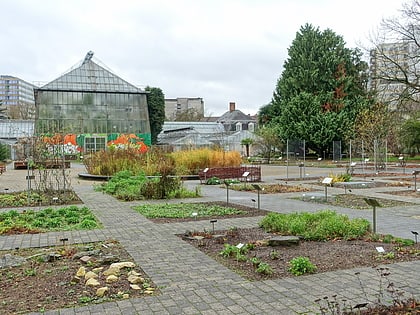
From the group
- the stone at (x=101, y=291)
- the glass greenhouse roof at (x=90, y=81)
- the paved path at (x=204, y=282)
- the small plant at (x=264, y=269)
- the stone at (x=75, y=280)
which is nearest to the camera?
the paved path at (x=204, y=282)

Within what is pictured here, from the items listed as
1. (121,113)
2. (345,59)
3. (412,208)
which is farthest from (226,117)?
(412,208)

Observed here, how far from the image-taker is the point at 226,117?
84.9 metres

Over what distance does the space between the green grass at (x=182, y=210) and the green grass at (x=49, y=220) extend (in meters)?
1.32

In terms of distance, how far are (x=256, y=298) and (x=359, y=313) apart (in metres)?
1.02

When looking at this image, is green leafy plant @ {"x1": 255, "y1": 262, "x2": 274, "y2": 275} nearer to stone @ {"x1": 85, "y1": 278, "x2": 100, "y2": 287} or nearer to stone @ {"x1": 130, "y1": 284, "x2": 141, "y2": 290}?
stone @ {"x1": 130, "y1": 284, "x2": 141, "y2": 290}

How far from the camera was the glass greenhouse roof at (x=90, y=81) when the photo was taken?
5272 centimetres

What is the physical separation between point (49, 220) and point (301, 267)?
5848 millimetres

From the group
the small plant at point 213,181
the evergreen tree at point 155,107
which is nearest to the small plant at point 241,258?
the small plant at point 213,181

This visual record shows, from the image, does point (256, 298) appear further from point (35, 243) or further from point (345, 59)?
point (345, 59)

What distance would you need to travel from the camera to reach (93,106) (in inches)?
2088

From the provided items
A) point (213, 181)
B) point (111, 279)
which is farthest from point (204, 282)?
point (213, 181)

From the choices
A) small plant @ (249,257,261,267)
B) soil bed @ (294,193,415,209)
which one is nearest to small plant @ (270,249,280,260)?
small plant @ (249,257,261,267)

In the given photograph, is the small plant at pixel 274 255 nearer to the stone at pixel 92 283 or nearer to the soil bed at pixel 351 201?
the stone at pixel 92 283

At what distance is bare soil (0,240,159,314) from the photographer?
4.22 m
